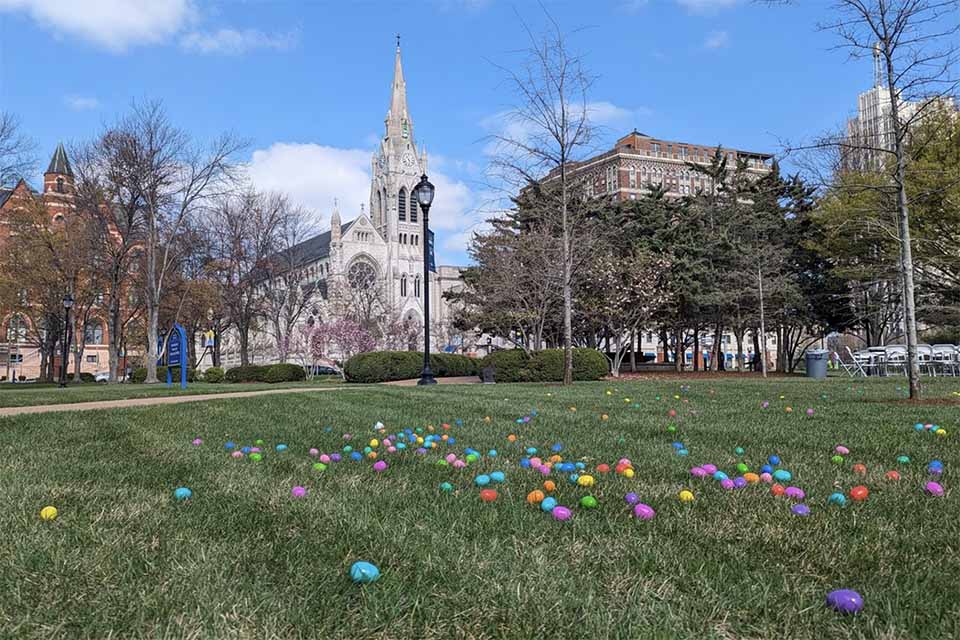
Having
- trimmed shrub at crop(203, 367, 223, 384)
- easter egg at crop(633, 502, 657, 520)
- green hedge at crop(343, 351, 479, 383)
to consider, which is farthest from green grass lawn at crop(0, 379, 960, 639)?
trimmed shrub at crop(203, 367, 223, 384)

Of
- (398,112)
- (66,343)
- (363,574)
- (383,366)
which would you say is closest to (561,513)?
(363,574)

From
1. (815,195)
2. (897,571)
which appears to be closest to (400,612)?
(897,571)

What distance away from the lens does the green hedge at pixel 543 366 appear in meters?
20.0

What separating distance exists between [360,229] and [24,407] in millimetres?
81340

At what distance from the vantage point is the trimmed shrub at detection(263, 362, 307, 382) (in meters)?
30.7

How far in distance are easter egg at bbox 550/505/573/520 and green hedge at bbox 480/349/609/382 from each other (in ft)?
56.1

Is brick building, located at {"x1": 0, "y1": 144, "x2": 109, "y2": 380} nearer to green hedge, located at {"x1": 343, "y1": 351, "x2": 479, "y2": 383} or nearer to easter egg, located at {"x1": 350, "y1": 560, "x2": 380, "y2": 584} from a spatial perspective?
green hedge, located at {"x1": 343, "y1": 351, "x2": 479, "y2": 383}

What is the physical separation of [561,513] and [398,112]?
101m

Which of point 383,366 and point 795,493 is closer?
point 795,493

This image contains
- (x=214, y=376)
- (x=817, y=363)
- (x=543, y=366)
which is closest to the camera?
(x=543, y=366)

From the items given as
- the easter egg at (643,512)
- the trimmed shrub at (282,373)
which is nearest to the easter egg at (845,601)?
the easter egg at (643,512)

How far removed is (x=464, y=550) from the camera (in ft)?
7.69

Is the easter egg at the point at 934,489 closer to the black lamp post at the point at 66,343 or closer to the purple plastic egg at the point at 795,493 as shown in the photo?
the purple plastic egg at the point at 795,493

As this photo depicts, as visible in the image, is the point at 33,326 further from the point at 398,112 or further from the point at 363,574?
the point at 398,112
